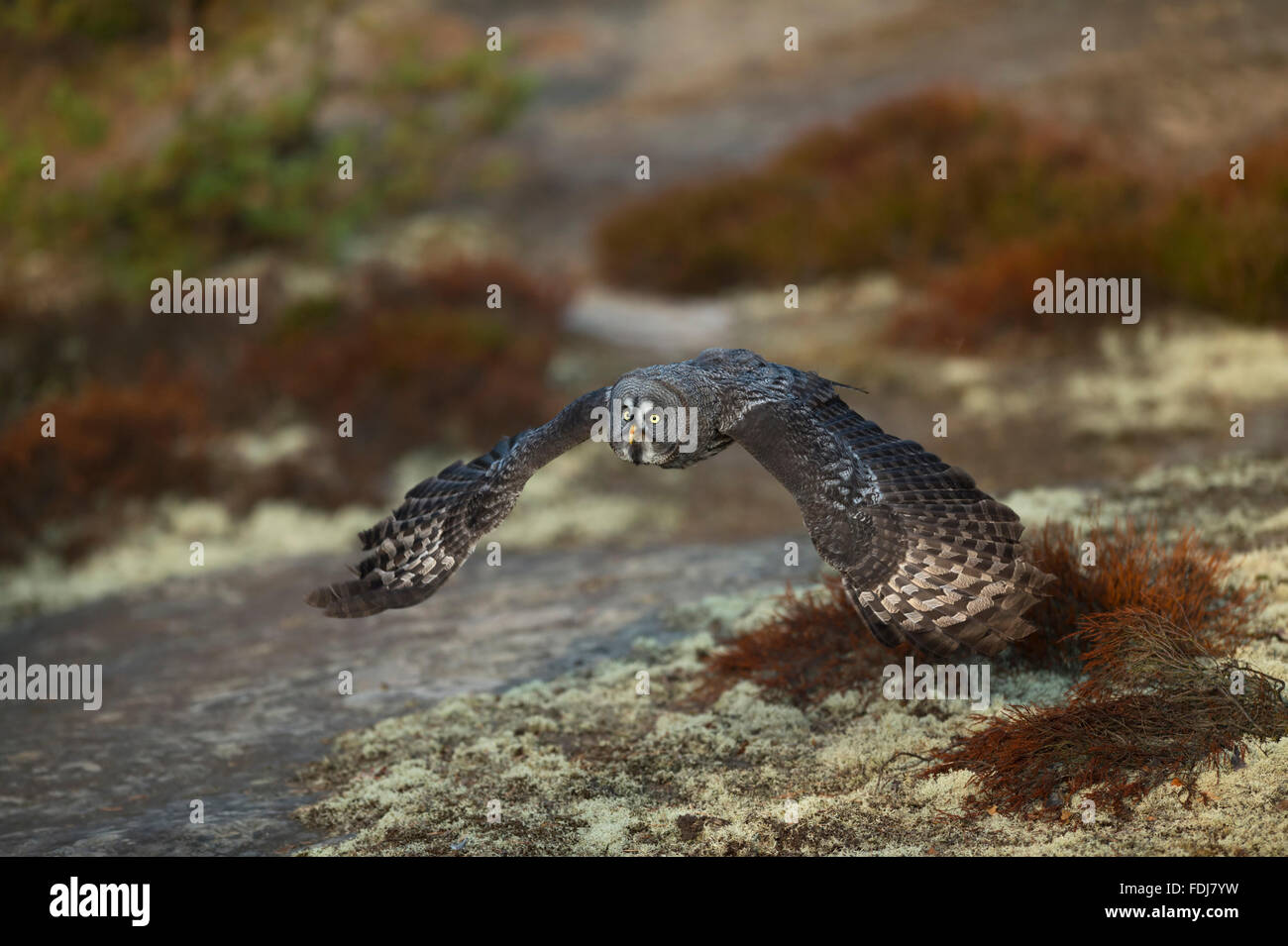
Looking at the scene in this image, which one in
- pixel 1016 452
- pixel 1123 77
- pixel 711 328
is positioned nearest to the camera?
pixel 1016 452

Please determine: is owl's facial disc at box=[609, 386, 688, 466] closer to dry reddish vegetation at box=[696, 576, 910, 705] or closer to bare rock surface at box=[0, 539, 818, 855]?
dry reddish vegetation at box=[696, 576, 910, 705]

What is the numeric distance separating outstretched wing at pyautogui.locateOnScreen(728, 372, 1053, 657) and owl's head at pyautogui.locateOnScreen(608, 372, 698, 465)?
0.28 metres

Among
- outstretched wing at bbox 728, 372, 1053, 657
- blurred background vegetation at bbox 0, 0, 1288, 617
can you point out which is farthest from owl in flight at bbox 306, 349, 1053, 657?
blurred background vegetation at bbox 0, 0, 1288, 617

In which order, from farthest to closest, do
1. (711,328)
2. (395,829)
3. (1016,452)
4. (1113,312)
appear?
(711,328)
(1113,312)
(1016,452)
(395,829)

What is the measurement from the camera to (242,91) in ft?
43.0

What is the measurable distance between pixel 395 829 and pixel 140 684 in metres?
2.73

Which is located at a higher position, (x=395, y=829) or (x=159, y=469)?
(x=159, y=469)

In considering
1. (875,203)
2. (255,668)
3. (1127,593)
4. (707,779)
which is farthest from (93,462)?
(875,203)

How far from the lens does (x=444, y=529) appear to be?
17.0 ft

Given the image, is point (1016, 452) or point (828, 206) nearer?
point (1016, 452)

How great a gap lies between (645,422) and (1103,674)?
6.71ft

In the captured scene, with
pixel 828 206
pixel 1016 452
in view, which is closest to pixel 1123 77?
pixel 828 206

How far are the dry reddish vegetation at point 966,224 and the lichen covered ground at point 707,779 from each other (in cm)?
616

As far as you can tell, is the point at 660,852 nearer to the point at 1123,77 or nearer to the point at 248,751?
the point at 248,751
